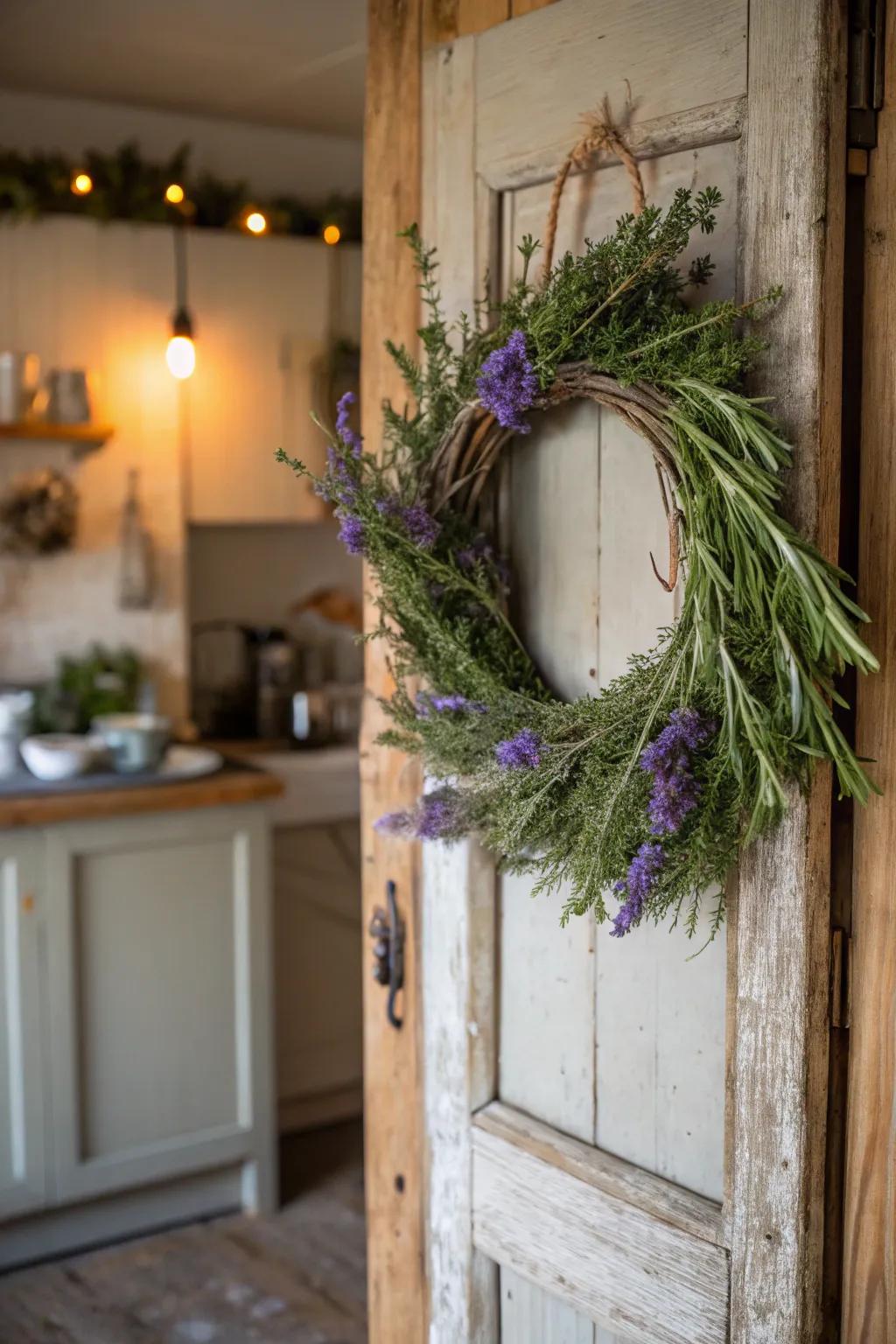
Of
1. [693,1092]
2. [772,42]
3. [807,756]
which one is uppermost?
[772,42]

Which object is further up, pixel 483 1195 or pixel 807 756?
pixel 807 756

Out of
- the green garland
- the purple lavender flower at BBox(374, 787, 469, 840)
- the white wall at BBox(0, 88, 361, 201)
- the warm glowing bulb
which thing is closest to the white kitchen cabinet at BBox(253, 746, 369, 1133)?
the warm glowing bulb

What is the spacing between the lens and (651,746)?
1.29 metres

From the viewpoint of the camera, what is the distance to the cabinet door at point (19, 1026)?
3.02 meters

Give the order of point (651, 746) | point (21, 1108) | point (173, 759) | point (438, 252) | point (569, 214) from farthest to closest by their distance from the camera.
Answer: point (173, 759)
point (21, 1108)
point (438, 252)
point (569, 214)
point (651, 746)

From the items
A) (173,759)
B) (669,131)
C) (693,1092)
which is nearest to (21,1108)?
(173,759)

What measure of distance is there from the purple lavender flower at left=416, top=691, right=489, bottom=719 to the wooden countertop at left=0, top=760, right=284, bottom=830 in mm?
1619

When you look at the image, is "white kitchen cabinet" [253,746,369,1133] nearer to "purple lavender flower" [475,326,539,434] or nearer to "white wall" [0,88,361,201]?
"white wall" [0,88,361,201]

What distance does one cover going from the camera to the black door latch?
73.9 inches

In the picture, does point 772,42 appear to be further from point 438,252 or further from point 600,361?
point 438,252

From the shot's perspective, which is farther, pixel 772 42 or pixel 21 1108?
pixel 21 1108

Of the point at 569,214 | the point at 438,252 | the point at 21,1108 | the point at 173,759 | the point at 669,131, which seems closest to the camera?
the point at 669,131

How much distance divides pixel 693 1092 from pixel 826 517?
2.07ft

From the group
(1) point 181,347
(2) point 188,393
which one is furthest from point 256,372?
(1) point 181,347
